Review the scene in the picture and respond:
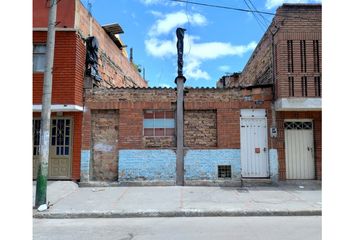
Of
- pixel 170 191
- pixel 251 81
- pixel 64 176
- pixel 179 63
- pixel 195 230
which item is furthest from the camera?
pixel 251 81

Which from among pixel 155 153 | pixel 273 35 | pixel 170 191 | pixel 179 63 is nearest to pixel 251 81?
pixel 273 35

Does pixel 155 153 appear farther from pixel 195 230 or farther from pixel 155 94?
pixel 195 230

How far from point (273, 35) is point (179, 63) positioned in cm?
390

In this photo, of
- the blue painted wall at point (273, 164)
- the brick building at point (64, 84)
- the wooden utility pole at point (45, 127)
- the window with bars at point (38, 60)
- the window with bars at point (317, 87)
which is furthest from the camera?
the blue painted wall at point (273, 164)

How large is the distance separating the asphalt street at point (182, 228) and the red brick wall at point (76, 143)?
4040 mm

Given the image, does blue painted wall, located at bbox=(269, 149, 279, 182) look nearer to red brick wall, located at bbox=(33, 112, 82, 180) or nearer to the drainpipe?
the drainpipe

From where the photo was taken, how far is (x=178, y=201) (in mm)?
9336

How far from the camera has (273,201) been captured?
9273 mm

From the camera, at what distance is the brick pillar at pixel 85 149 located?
1186 centimetres

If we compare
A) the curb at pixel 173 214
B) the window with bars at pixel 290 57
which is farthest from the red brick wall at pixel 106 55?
the window with bars at pixel 290 57

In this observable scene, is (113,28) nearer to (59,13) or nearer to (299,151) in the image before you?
(59,13)

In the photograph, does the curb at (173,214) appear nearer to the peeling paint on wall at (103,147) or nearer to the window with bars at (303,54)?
the peeling paint on wall at (103,147)

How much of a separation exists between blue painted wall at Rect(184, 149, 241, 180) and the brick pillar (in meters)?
3.73

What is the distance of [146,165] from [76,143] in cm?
278
